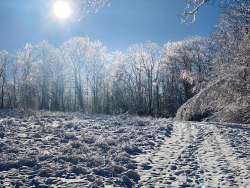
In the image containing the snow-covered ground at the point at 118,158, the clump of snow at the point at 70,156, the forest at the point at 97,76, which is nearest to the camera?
the clump of snow at the point at 70,156

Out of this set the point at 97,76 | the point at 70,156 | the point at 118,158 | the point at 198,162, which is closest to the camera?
the point at 70,156

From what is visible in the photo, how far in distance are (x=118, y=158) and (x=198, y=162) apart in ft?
7.50

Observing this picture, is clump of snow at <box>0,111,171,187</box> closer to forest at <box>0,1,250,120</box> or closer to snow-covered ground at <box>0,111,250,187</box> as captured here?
snow-covered ground at <box>0,111,250,187</box>

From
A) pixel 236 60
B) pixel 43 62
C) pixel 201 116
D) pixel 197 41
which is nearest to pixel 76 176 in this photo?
pixel 236 60

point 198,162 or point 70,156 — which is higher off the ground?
point 70,156

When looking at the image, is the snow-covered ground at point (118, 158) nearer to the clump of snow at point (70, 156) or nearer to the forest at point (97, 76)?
the clump of snow at point (70, 156)

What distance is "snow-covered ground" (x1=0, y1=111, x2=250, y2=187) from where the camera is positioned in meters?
9.42

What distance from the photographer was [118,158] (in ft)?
37.9

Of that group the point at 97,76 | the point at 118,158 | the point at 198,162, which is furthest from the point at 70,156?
the point at 97,76

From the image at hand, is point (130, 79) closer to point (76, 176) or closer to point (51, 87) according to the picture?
point (51, 87)

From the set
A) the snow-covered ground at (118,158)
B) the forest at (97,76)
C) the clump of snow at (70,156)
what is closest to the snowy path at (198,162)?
the snow-covered ground at (118,158)

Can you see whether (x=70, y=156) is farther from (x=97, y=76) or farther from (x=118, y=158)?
(x=97, y=76)

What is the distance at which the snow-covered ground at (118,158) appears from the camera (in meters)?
9.42

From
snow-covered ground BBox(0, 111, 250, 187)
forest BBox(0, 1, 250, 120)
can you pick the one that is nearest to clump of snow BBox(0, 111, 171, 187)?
snow-covered ground BBox(0, 111, 250, 187)
